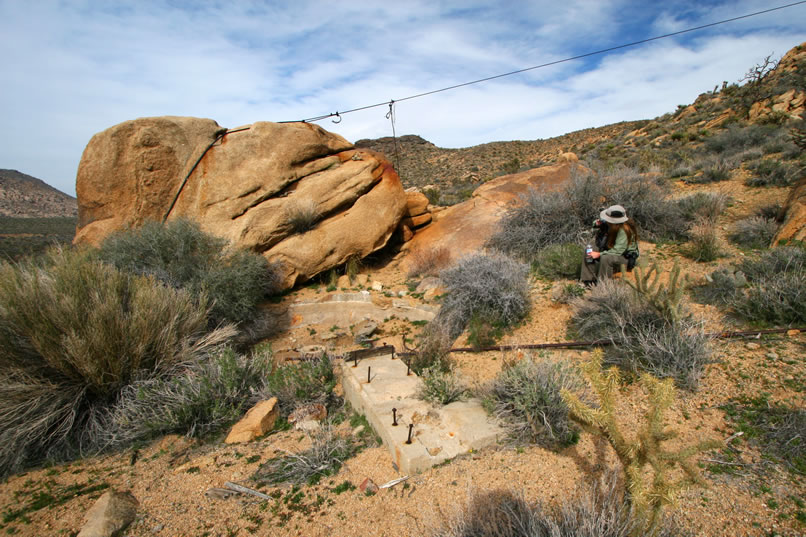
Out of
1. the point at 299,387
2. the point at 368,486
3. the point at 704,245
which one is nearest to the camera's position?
the point at 368,486

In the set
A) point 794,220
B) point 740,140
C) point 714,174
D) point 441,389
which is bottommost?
point 441,389

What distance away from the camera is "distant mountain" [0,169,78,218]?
44547 millimetres

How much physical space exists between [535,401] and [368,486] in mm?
1577

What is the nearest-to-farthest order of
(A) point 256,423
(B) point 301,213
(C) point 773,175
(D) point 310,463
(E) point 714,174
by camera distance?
(D) point 310,463
(A) point 256,423
(C) point 773,175
(B) point 301,213
(E) point 714,174

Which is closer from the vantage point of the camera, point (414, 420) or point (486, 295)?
point (414, 420)

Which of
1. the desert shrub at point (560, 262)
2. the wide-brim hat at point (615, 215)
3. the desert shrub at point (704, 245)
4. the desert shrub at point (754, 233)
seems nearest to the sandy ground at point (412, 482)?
the wide-brim hat at point (615, 215)

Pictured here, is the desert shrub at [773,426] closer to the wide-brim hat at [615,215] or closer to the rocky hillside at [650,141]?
the wide-brim hat at [615,215]

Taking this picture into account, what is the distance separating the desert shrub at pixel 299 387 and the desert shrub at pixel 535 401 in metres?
2.01

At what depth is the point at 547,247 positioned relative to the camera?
7414 millimetres

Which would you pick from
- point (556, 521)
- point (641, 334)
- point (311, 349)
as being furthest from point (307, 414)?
point (641, 334)

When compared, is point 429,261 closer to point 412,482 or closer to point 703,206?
point 703,206

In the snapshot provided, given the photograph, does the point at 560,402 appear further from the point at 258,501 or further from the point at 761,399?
the point at 258,501

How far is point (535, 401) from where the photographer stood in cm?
330

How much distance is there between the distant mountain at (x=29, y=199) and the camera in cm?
4455
